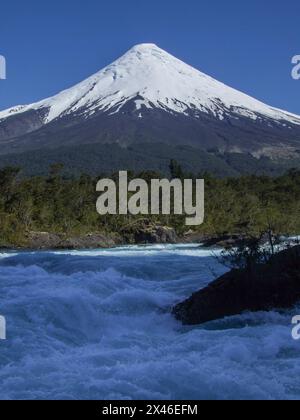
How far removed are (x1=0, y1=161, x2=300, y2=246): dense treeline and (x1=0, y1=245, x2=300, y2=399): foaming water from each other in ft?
81.8

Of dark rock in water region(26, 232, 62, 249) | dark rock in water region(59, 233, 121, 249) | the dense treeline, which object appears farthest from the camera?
the dense treeline

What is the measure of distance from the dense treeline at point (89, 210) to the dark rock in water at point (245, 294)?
24995mm

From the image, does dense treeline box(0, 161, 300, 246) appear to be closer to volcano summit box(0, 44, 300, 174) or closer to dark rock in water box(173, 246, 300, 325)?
dark rock in water box(173, 246, 300, 325)

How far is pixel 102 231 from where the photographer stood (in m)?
43.5

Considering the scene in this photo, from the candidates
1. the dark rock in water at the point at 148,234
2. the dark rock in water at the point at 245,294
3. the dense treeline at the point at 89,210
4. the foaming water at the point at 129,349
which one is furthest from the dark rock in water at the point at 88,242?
the dark rock in water at the point at 245,294

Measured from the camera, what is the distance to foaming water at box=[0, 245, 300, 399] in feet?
24.5

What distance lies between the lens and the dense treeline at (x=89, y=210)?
41.6 m

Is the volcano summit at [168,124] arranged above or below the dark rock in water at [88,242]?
above

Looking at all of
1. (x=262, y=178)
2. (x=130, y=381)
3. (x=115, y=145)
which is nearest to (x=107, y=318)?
(x=130, y=381)

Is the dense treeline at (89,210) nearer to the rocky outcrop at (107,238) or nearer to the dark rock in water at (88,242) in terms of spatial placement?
the rocky outcrop at (107,238)

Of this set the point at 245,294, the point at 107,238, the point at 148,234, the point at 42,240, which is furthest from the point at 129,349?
the point at 148,234

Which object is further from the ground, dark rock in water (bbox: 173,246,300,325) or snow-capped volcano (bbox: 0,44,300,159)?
snow-capped volcano (bbox: 0,44,300,159)

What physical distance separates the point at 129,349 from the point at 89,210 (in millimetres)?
37951

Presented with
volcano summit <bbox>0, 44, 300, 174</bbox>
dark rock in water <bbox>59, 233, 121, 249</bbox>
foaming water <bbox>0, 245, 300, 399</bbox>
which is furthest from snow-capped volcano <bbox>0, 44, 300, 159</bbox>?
foaming water <bbox>0, 245, 300, 399</bbox>
